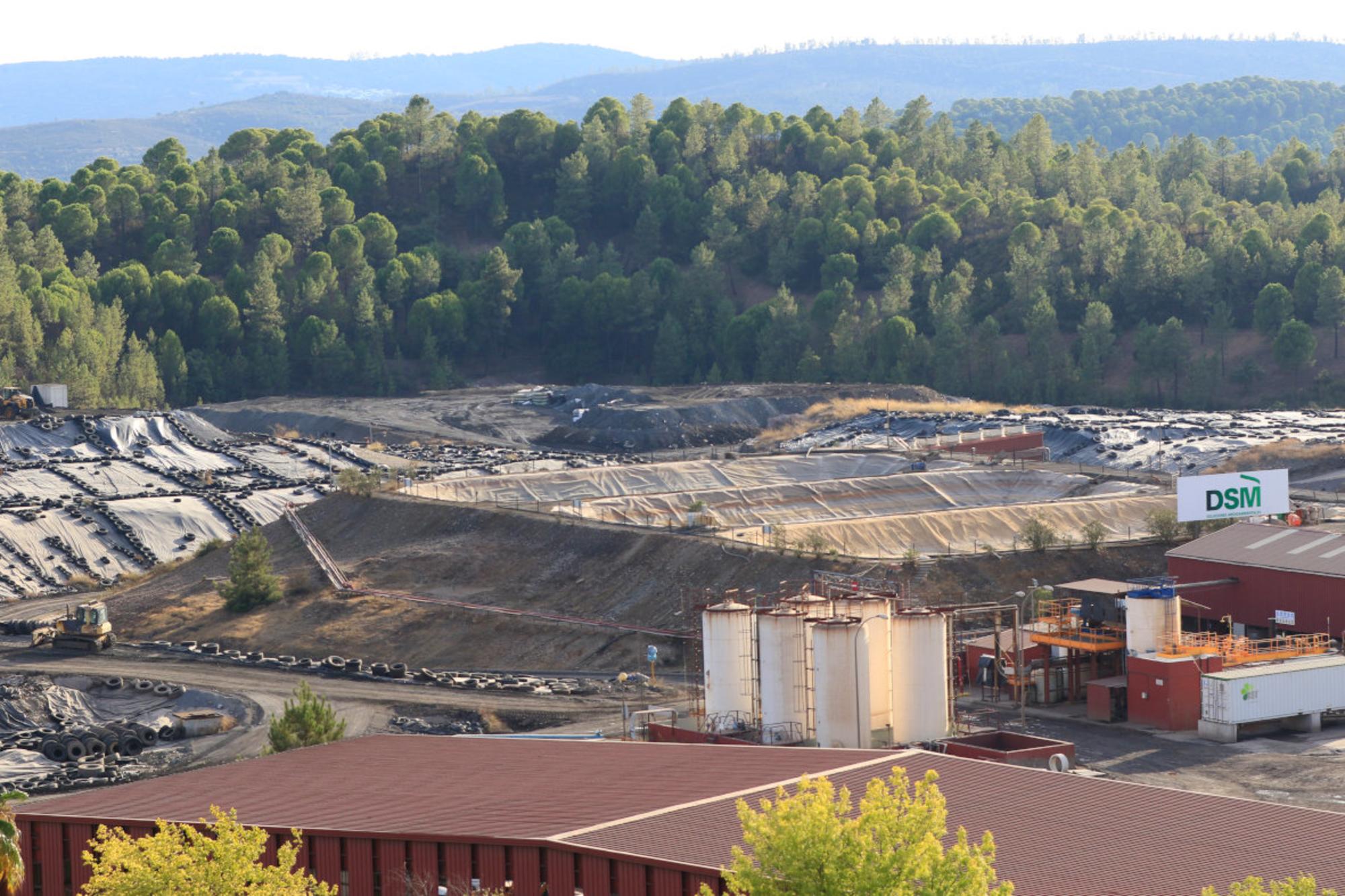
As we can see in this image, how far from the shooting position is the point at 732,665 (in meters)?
50.4

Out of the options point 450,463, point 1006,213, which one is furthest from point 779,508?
point 1006,213

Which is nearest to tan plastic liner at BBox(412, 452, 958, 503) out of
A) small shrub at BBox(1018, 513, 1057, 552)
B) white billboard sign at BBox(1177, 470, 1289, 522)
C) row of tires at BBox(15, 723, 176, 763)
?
small shrub at BBox(1018, 513, 1057, 552)

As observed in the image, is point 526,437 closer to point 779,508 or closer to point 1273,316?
Answer: point 779,508

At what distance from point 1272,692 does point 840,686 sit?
43.9 ft

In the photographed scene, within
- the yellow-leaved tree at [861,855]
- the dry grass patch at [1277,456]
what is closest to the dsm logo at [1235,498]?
the dry grass patch at [1277,456]

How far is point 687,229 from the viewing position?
7579 inches

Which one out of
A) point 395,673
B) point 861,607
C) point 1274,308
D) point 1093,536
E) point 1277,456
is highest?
point 1274,308

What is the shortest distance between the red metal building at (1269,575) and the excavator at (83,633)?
132 feet

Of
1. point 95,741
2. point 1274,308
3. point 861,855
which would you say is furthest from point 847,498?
point 1274,308

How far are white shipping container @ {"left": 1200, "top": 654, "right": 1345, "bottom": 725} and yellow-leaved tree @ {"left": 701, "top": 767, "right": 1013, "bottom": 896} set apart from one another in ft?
97.5

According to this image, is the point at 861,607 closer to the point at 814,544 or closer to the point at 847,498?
the point at 814,544

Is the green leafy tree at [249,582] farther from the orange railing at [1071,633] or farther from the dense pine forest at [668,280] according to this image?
the dense pine forest at [668,280]

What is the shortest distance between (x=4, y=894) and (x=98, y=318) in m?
126

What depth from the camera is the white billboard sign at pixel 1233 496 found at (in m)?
67.3
